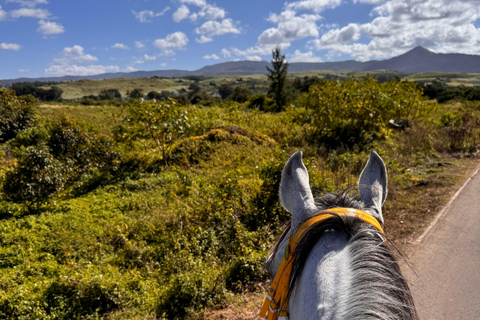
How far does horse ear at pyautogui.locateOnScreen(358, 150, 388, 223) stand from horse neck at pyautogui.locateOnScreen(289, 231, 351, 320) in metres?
0.28

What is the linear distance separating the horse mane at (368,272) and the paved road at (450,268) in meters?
2.13

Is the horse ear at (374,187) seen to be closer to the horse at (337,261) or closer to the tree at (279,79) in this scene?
the horse at (337,261)

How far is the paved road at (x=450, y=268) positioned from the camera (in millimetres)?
2748

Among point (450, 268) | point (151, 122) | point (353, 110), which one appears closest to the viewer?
point (450, 268)

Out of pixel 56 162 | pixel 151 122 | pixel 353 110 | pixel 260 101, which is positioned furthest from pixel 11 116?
pixel 260 101

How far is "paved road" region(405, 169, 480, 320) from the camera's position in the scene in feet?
9.02

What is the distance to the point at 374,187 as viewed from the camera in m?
1.11

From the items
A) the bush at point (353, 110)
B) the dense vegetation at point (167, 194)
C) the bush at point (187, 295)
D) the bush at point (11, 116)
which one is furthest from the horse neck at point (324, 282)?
the bush at point (11, 116)

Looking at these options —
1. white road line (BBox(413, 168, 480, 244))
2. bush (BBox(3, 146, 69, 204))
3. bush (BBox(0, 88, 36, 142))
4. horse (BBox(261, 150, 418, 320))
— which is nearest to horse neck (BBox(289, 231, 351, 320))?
horse (BBox(261, 150, 418, 320))

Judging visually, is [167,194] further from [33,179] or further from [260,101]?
[260,101]

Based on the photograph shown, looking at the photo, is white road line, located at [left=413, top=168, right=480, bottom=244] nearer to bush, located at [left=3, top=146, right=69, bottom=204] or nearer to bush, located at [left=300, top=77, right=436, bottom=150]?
bush, located at [left=300, top=77, right=436, bottom=150]

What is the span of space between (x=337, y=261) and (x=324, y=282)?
0.27 ft

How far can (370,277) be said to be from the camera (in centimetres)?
72

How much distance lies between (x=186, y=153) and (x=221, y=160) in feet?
4.97
